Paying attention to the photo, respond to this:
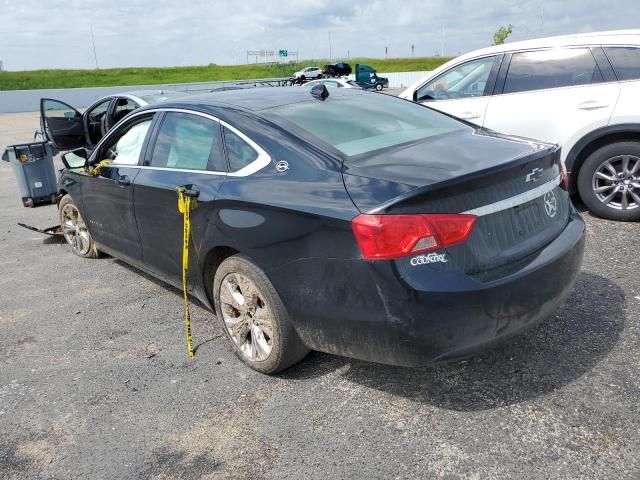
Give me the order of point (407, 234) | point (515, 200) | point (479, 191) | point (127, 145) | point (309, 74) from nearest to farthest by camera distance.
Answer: point (407, 234) → point (479, 191) → point (515, 200) → point (127, 145) → point (309, 74)

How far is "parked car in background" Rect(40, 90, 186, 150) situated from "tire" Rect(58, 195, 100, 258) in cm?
Result: 367

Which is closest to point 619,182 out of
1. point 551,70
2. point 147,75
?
point 551,70

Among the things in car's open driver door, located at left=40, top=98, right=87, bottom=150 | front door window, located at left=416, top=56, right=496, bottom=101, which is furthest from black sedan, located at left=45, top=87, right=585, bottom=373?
car's open driver door, located at left=40, top=98, right=87, bottom=150

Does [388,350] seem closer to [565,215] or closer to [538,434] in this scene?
[538,434]

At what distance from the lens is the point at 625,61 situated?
5.61 meters

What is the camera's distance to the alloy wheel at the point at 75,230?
563 centimetres

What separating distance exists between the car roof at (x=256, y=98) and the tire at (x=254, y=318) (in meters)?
1.07

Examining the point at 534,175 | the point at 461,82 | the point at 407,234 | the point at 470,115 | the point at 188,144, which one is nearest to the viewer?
the point at 407,234

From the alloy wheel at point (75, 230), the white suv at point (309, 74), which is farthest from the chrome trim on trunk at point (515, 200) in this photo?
the white suv at point (309, 74)

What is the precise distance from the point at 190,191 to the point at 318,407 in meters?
1.55

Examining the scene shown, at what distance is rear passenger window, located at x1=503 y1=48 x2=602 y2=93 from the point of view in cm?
581

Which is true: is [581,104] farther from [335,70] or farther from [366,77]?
[335,70]

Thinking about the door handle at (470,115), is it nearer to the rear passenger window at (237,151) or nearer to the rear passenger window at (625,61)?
the rear passenger window at (625,61)

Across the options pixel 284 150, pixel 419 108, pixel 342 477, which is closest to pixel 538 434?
pixel 342 477
